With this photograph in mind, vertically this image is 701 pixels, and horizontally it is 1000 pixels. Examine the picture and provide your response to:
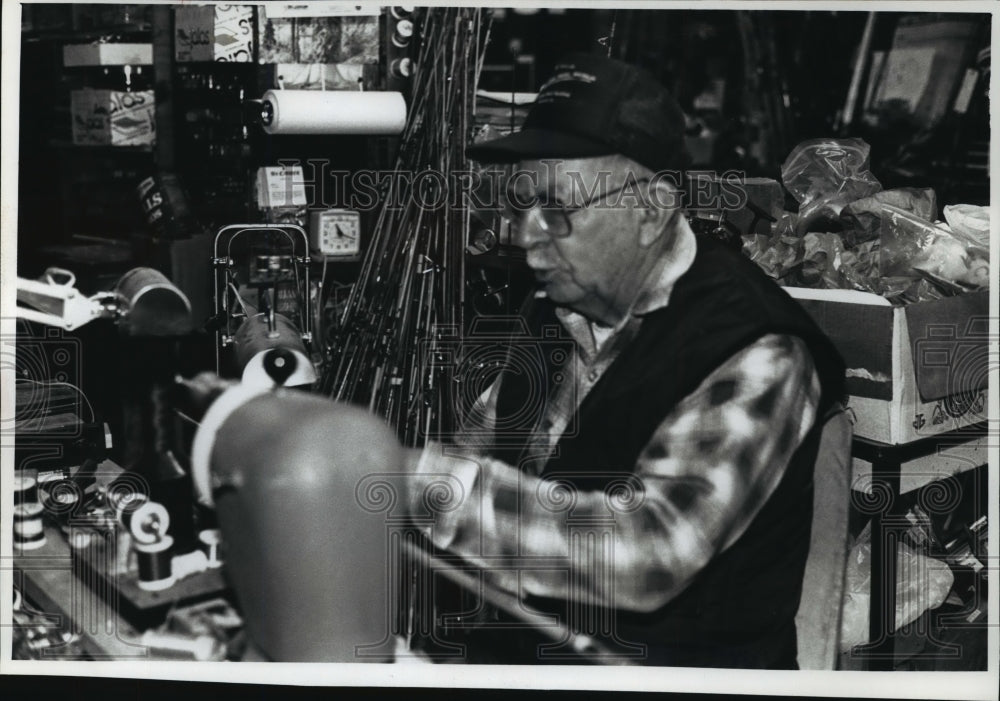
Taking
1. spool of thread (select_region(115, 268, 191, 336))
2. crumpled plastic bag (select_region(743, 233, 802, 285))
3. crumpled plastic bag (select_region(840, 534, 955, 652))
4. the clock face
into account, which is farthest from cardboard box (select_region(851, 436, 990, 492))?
spool of thread (select_region(115, 268, 191, 336))

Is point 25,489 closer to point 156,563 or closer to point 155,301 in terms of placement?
point 156,563

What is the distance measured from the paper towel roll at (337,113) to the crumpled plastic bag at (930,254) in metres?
1.47

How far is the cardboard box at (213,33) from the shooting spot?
2867 millimetres

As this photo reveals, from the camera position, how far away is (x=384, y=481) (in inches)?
113

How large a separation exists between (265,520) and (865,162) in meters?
2.04

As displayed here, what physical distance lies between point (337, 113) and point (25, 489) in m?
1.47

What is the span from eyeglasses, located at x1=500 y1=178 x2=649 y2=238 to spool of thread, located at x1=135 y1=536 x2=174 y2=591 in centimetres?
139

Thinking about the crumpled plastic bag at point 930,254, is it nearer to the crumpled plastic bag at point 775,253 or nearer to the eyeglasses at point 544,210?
the crumpled plastic bag at point 775,253

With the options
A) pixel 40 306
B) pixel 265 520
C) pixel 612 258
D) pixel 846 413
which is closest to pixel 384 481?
pixel 265 520

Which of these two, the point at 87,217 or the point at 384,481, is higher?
the point at 87,217

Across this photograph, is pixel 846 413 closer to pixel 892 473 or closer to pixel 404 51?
pixel 892 473

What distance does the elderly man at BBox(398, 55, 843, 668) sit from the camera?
2715 millimetres

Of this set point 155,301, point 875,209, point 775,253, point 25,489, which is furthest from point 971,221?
point 25,489

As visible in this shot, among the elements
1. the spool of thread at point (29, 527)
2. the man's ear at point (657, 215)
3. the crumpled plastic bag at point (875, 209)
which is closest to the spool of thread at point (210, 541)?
the spool of thread at point (29, 527)
